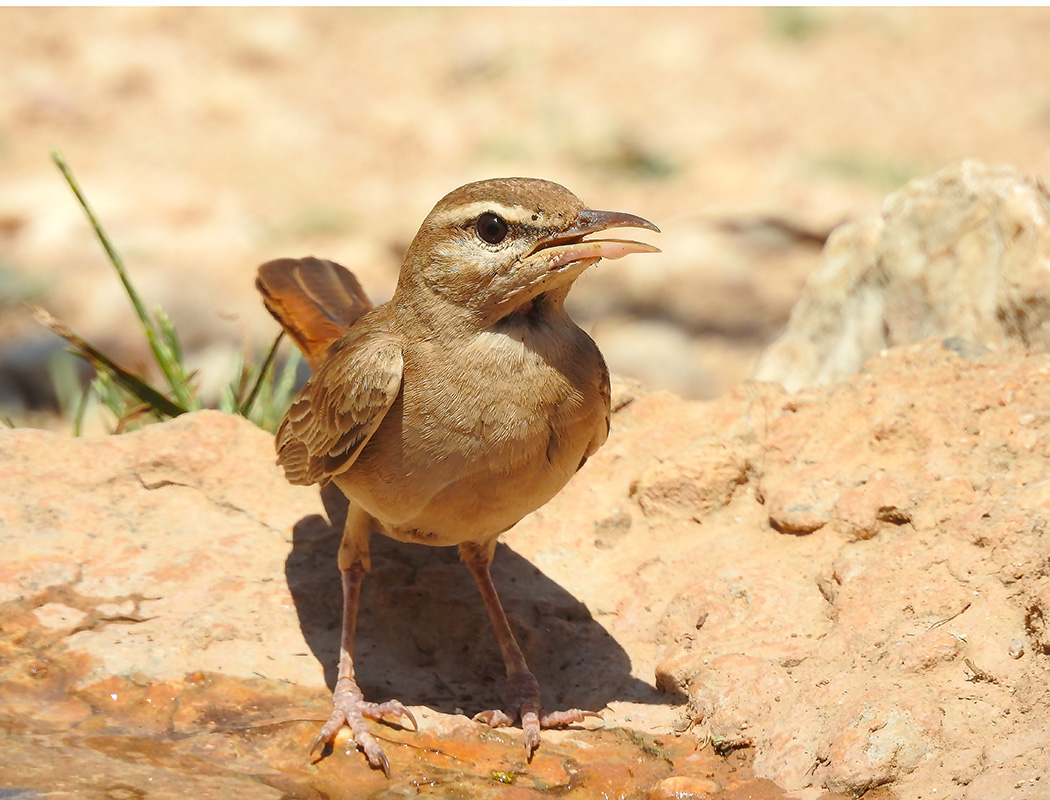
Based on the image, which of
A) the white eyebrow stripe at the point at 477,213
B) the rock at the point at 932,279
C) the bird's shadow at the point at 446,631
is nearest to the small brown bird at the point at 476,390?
the white eyebrow stripe at the point at 477,213

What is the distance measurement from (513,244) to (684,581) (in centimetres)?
172

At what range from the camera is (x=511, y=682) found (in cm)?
488

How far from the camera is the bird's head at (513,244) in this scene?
436cm

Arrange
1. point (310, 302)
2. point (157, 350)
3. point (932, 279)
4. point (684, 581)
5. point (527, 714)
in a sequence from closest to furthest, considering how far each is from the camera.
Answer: point (527, 714) < point (684, 581) < point (310, 302) < point (932, 279) < point (157, 350)

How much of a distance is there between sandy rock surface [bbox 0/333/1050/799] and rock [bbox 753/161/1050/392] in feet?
1.75

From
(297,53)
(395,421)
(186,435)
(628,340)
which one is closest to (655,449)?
(395,421)

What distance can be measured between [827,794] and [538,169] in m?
10.6

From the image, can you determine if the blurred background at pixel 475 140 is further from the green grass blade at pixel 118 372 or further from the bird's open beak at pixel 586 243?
the bird's open beak at pixel 586 243

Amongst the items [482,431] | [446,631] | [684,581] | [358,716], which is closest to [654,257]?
[684,581]

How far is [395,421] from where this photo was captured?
457 centimetres

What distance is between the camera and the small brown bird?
4410mm

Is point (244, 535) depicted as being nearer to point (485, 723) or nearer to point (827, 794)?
point (485, 723)

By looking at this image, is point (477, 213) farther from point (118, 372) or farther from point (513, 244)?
point (118, 372)

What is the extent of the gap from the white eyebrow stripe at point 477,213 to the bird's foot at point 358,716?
1.79m
